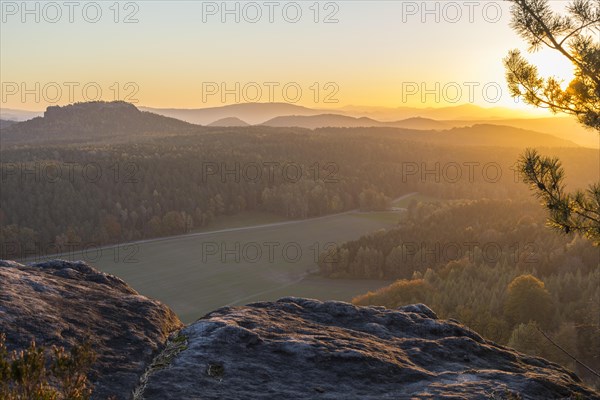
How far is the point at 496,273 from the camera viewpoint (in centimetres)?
8344

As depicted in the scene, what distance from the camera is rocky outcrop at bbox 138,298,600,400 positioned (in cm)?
775

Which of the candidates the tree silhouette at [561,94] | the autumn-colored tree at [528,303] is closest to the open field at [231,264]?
the autumn-colored tree at [528,303]

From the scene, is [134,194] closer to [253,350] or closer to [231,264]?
[231,264]

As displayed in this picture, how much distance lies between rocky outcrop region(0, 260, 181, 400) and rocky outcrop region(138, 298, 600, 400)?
0.45 meters

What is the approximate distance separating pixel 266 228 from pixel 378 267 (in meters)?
51.7

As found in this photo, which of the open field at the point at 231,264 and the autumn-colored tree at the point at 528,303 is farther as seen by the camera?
the open field at the point at 231,264

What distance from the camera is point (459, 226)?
127062 millimetres

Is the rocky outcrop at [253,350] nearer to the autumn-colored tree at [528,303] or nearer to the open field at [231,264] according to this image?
the autumn-colored tree at [528,303]

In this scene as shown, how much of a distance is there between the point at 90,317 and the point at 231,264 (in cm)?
10835

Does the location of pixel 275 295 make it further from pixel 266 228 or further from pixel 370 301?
pixel 266 228

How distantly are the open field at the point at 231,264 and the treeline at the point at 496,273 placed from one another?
9.50m

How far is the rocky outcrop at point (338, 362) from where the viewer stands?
25.4ft

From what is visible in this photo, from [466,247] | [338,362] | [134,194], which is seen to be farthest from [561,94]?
[134,194]

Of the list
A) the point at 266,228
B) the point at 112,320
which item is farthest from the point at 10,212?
the point at 112,320
